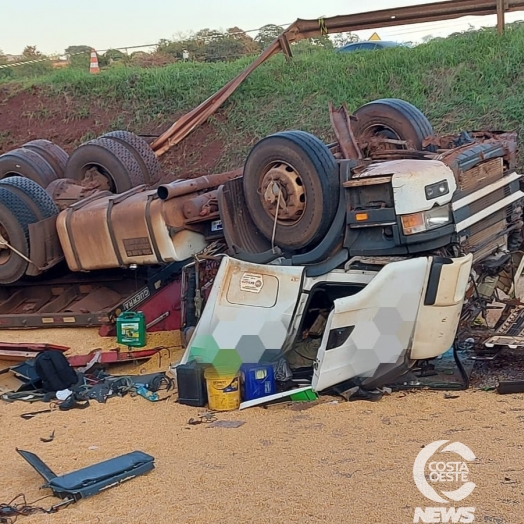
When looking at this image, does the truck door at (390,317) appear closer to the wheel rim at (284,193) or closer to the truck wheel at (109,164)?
the wheel rim at (284,193)

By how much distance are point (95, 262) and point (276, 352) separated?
2.42m

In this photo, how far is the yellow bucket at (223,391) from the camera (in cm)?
570

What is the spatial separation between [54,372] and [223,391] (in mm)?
1552

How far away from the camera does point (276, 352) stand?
592 centimetres

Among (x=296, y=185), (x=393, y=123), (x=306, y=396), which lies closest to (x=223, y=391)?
(x=306, y=396)

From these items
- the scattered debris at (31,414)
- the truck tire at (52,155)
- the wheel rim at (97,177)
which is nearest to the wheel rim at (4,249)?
the wheel rim at (97,177)

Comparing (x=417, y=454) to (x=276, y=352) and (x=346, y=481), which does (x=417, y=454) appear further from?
(x=276, y=352)

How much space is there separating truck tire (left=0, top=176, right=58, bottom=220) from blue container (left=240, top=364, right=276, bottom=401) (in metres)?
3.01

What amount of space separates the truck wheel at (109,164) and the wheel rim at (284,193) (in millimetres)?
2845

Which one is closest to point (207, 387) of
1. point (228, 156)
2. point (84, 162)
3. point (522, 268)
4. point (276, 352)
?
point (276, 352)

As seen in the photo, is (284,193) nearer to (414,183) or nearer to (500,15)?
(414,183)

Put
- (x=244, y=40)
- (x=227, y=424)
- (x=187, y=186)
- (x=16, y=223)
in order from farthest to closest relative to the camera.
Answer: (x=244, y=40) < (x=16, y=223) < (x=187, y=186) < (x=227, y=424)

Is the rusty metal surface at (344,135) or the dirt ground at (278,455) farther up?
the rusty metal surface at (344,135)

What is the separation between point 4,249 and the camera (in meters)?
8.03
